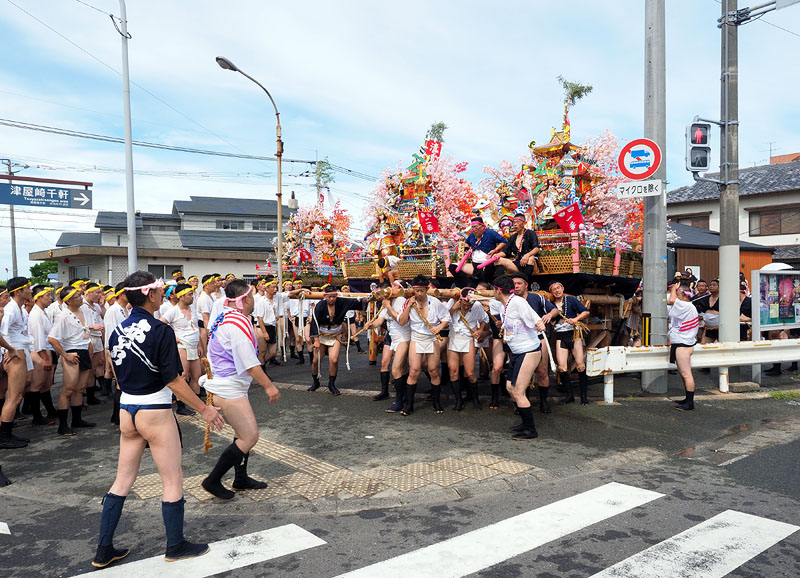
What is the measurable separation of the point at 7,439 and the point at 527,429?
6234mm

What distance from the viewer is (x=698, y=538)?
4117 mm

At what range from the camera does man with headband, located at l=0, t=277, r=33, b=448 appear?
21.8ft

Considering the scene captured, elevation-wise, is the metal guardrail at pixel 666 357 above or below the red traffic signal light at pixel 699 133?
below

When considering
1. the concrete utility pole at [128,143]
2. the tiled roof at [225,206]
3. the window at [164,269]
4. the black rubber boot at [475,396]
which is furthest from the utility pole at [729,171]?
the tiled roof at [225,206]

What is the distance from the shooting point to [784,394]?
9344 millimetres

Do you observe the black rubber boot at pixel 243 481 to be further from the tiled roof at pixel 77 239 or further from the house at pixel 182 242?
the tiled roof at pixel 77 239

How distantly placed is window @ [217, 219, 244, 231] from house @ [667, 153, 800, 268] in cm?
2869

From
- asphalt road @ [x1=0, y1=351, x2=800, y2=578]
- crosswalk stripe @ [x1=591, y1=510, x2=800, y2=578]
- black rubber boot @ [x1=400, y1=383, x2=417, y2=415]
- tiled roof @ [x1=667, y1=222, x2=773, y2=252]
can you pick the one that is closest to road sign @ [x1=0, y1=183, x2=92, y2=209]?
asphalt road @ [x1=0, y1=351, x2=800, y2=578]

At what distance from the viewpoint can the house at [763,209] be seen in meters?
25.7

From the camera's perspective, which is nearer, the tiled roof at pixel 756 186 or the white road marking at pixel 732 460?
the white road marking at pixel 732 460

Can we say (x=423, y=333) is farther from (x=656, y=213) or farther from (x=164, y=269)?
(x=164, y=269)

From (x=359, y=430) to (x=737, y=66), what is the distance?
9.10m

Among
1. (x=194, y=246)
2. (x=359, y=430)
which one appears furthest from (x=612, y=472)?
(x=194, y=246)

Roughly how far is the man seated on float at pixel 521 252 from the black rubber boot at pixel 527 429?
2.66m
